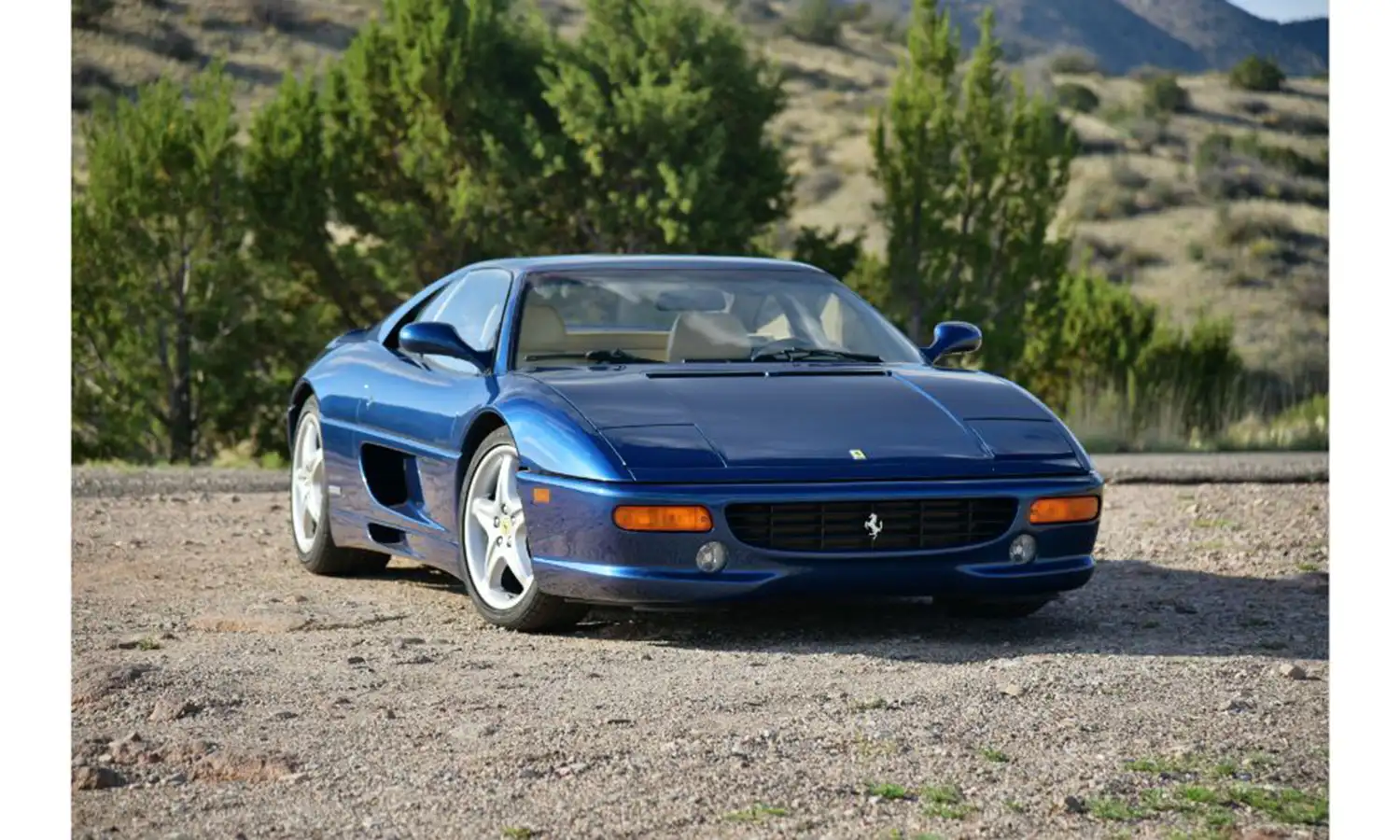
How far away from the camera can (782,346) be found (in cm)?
807

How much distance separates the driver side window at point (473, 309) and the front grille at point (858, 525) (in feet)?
5.22

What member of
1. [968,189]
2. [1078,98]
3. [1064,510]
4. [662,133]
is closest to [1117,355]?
[968,189]

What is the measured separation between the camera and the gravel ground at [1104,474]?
13.5m

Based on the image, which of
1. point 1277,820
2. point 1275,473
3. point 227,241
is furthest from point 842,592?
point 227,241

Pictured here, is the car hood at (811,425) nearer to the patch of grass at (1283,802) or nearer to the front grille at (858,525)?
the front grille at (858,525)

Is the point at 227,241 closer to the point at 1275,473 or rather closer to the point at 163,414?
the point at 163,414

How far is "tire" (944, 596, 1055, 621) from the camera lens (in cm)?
766

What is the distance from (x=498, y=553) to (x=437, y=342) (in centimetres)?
84

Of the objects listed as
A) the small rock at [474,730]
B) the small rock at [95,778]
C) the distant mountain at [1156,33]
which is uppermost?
the distant mountain at [1156,33]

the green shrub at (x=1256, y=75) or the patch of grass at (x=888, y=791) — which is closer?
the patch of grass at (x=888, y=791)

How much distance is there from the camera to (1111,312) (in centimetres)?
2505

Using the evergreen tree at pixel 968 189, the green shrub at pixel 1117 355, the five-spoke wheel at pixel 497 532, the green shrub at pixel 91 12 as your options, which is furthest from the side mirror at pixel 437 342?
the green shrub at pixel 91 12

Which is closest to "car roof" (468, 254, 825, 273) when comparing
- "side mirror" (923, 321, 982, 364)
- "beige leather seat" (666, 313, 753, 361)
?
"beige leather seat" (666, 313, 753, 361)
